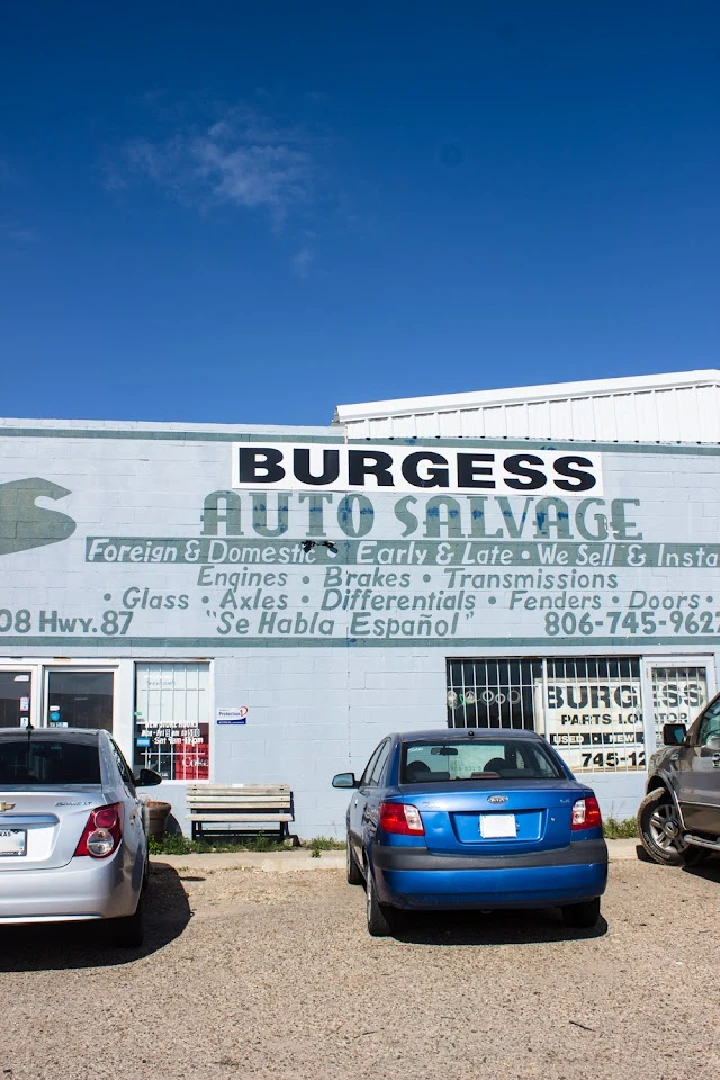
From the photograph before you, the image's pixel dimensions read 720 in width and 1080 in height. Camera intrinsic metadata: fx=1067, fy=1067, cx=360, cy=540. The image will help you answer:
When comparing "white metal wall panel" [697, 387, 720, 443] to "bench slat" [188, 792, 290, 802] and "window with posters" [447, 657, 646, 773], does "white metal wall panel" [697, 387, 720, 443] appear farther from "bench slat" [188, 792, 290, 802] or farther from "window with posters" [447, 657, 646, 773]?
"bench slat" [188, 792, 290, 802]

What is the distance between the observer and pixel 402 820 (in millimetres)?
7133

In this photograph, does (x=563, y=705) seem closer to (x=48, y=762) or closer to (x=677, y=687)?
(x=677, y=687)

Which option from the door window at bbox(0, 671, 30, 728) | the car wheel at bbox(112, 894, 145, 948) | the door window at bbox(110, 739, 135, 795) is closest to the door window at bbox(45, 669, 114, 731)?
the door window at bbox(0, 671, 30, 728)

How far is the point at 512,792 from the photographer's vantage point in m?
7.13

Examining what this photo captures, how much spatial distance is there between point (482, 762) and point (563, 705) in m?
5.36

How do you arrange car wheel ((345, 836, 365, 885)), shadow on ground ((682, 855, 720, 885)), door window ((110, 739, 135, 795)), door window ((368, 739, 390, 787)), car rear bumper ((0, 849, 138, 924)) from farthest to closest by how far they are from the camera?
shadow on ground ((682, 855, 720, 885)) → car wheel ((345, 836, 365, 885)) → door window ((368, 739, 390, 787)) → door window ((110, 739, 135, 795)) → car rear bumper ((0, 849, 138, 924))

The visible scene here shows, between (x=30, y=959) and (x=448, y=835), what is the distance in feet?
9.47

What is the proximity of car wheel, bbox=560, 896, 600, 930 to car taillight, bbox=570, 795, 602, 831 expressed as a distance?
63 centimetres

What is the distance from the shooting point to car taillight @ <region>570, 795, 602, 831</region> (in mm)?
7152

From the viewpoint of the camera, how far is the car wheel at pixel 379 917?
297 inches

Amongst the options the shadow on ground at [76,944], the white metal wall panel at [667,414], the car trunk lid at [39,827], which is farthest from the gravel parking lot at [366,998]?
the white metal wall panel at [667,414]

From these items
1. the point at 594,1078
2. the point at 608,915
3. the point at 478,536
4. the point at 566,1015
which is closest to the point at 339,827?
the point at 478,536

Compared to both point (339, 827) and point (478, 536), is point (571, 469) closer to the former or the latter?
point (478, 536)

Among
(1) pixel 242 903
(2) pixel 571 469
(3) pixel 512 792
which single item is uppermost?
(2) pixel 571 469
